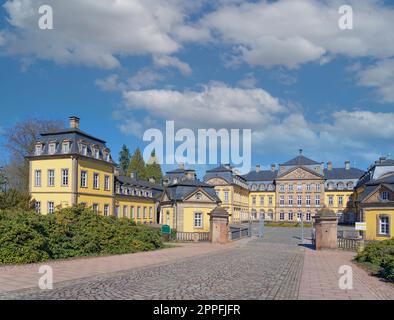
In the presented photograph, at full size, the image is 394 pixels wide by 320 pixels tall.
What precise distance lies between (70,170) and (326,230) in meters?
23.8

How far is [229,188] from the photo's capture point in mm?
71688

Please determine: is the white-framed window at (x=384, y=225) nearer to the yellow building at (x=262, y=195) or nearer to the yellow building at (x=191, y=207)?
the yellow building at (x=191, y=207)

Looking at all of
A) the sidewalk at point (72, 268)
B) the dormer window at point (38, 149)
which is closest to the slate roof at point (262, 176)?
the dormer window at point (38, 149)

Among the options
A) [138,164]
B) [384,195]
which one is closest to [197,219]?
[384,195]

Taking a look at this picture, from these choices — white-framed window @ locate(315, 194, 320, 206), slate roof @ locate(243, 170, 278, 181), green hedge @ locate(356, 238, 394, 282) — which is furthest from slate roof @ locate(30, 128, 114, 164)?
slate roof @ locate(243, 170, 278, 181)

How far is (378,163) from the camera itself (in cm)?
5444

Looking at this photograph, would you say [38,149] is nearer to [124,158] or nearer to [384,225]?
[384,225]

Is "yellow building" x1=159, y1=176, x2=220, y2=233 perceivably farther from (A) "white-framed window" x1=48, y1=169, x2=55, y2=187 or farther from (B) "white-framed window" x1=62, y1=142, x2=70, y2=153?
(A) "white-framed window" x1=48, y1=169, x2=55, y2=187

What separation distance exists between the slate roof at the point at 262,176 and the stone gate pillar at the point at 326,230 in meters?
59.8

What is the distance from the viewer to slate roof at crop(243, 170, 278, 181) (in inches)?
3305

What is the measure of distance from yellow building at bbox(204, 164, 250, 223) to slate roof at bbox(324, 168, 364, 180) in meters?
17.7
